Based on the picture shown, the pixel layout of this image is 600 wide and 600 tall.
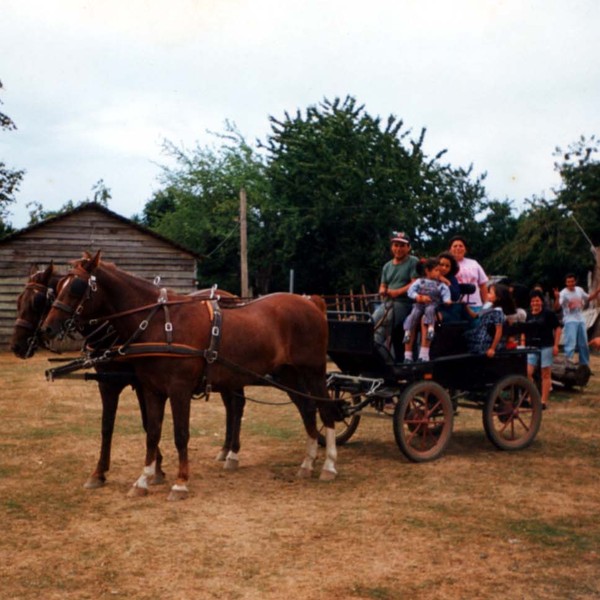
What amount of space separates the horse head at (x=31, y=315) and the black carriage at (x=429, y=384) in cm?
310

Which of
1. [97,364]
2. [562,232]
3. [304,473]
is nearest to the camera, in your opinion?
[97,364]

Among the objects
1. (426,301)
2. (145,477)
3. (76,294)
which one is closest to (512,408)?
(426,301)

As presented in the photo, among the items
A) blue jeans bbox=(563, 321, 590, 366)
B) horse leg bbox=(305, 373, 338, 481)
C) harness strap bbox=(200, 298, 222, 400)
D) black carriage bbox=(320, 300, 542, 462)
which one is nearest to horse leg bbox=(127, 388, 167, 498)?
harness strap bbox=(200, 298, 222, 400)

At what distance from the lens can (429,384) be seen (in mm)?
8594

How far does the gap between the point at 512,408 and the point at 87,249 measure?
18.1m

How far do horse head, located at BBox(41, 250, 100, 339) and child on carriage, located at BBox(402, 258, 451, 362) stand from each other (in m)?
3.35

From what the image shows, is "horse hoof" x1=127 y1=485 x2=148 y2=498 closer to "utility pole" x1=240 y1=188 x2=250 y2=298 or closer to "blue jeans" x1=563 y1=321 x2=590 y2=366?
"blue jeans" x1=563 y1=321 x2=590 y2=366

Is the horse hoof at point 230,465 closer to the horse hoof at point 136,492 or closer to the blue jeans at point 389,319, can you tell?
the horse hoof at point 136,492

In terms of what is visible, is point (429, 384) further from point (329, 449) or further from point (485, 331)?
point (329, 449)

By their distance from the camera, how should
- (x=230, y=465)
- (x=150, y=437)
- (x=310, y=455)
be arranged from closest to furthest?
1. (x=150, y=437)
2. (x=310, y=455)
3. (x=230, y=465)

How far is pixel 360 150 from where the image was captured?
37219 millimetres

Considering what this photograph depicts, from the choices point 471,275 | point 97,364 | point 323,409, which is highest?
point 471,275

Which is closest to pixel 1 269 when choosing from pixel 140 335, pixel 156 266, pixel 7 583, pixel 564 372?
pixel 156 266

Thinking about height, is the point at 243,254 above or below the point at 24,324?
above
